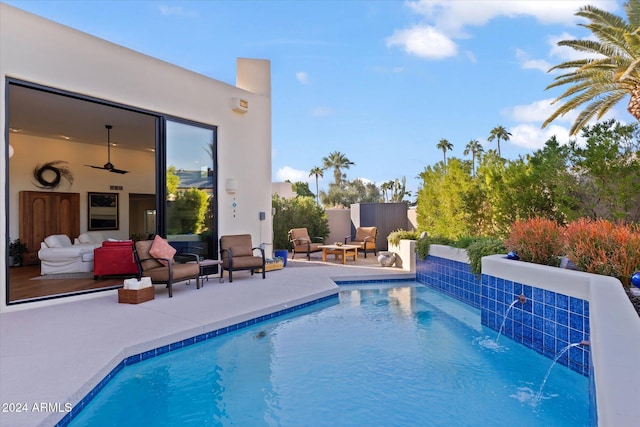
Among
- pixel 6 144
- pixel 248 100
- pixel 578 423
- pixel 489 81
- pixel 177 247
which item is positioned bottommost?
pixel 578 423

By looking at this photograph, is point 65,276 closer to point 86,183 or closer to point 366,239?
point 86,183

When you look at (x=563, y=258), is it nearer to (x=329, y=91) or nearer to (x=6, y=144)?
(x=6, y=144)

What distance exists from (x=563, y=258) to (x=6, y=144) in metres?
7.11

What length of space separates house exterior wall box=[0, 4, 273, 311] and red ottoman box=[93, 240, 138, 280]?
6.11 ft

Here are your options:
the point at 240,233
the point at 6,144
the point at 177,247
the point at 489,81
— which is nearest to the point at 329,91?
the point at 489,81

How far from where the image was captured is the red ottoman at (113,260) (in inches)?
305

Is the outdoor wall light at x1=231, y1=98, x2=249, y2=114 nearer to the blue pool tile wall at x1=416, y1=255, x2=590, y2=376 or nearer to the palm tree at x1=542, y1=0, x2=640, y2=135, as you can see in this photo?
the blue pool tile wall at x1=416, y1=255, x2=590, y2=376

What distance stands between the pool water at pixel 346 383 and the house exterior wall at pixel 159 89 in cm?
329

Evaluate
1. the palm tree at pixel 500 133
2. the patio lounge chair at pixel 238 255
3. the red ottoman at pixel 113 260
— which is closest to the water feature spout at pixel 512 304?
the patio lounge chair at pixel 238 255

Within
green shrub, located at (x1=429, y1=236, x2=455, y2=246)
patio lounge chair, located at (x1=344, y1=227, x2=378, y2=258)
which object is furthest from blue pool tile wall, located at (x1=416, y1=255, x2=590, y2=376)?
patio lounge chair, located at (x1=344, y1=227, x2=378, y2=258)

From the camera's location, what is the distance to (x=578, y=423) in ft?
9.52

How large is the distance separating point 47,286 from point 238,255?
10.7 ft

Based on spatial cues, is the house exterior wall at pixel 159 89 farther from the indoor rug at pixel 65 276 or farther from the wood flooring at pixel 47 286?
the indoor rug at pixel 65 276

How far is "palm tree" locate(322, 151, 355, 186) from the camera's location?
143 feet
